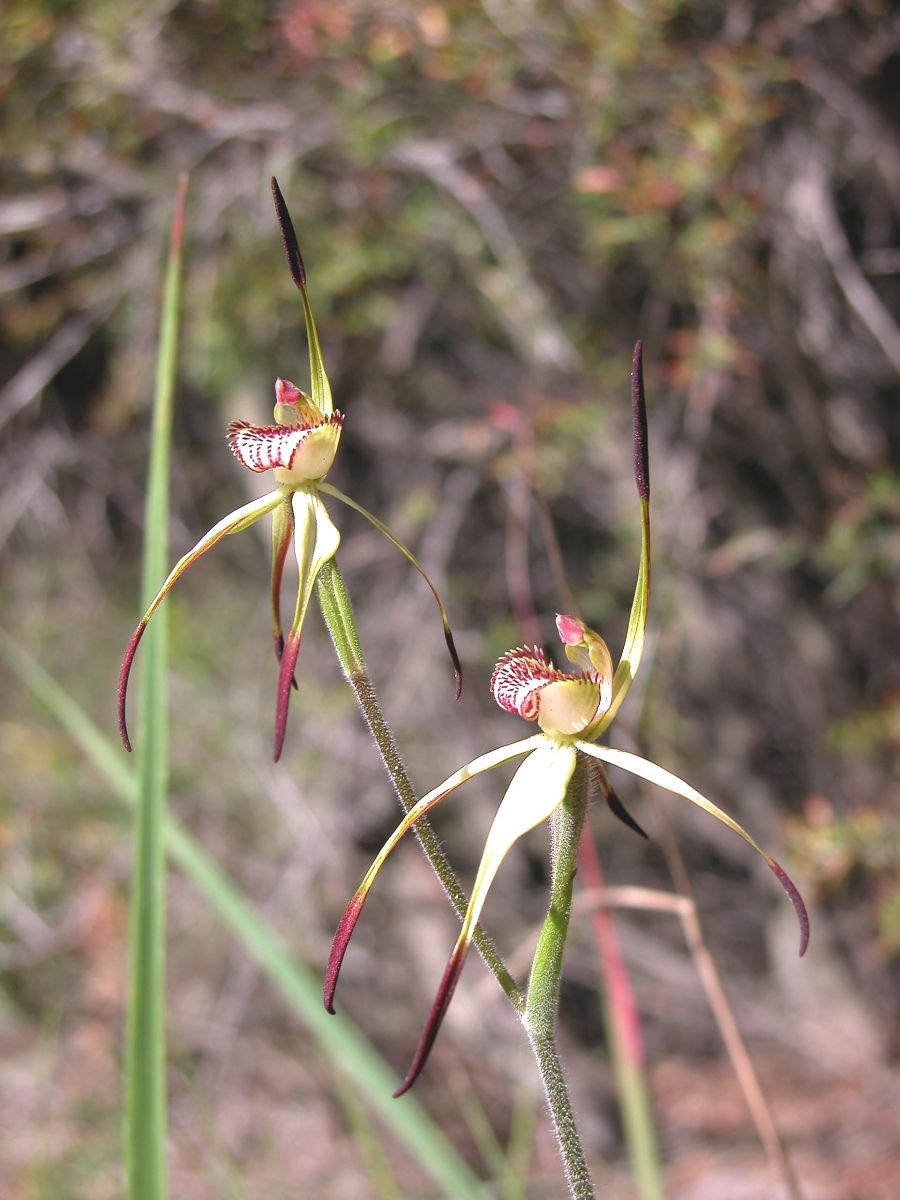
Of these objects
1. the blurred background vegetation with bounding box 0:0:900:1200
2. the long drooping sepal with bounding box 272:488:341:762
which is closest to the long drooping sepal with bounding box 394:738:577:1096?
the long drooping sepal with bounding box 272:488:341:762

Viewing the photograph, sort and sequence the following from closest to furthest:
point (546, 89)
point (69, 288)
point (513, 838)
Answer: point (513, 838) → point (546, 89) → point (69, 288)

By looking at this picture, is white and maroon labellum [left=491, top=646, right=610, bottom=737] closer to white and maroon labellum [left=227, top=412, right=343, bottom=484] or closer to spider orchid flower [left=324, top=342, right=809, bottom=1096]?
spider orchid flower [left=324, top=342, right=809, bottom=1096]

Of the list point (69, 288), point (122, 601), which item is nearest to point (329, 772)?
point (69, 288)

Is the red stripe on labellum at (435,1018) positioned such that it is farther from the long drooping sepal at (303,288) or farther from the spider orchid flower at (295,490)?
the long drooping sepal at (303,288)

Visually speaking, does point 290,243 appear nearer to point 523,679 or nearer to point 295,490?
point 295,490

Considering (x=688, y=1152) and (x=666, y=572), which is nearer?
(x=666, y=572)

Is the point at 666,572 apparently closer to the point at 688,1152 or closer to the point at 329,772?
the point at 329,772

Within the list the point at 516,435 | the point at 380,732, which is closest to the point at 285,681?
the point at 380,732

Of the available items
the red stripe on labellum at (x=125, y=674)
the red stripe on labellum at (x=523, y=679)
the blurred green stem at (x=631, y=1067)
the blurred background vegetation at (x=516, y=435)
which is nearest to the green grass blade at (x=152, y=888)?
the red stripe on labellum at (x=125, y=674)
